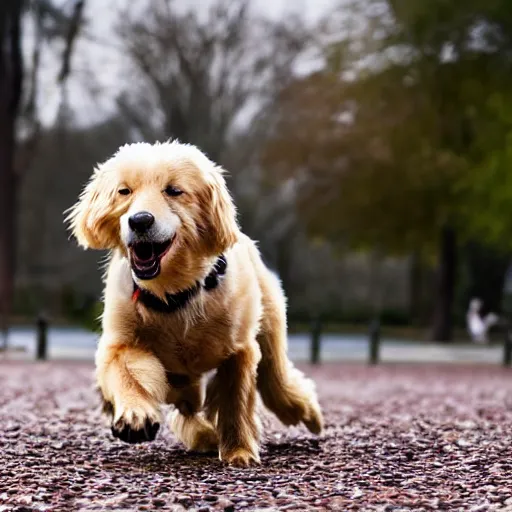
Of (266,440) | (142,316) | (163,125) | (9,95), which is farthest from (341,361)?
(142,316)

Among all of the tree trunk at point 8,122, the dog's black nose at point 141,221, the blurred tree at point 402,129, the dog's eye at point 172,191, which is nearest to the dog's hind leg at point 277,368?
the dog's eye at point 172,191

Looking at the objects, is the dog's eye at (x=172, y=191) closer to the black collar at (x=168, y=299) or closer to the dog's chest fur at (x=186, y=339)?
the black collar at (x=168, y=299)

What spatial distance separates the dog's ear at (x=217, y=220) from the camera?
507 cm

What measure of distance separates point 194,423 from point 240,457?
766 millimetres

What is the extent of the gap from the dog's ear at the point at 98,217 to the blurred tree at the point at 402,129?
21008mm

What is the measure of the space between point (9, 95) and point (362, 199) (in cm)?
1060

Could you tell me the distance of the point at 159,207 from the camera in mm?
4789

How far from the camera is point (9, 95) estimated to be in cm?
2527

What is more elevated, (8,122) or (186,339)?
(8,122)

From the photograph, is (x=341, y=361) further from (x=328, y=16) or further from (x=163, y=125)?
(x=328, y=16)

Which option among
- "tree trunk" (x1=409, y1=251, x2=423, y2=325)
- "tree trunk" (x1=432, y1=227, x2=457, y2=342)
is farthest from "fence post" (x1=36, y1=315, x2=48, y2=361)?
"tree trunk" (x1=409, y1=251, x2=423, y2=325)

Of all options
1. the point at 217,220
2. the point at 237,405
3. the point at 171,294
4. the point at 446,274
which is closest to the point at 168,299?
the point at 171,294

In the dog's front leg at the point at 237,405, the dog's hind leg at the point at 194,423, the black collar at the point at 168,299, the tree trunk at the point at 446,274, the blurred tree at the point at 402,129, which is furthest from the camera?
the tree trunk at the point at 446,274

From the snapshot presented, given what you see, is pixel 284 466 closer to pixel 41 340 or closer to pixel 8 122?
pixel 41 340
